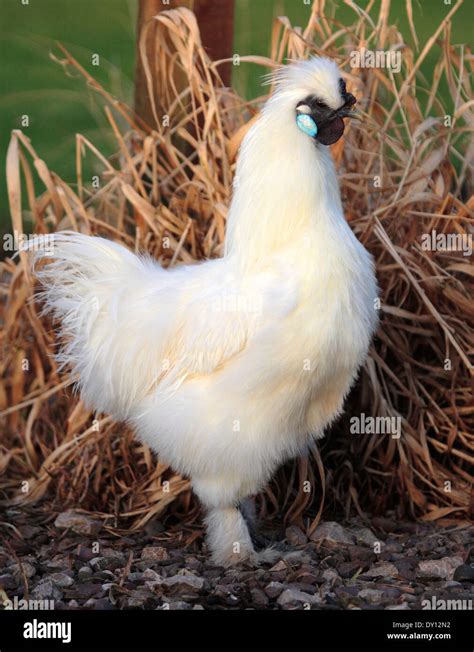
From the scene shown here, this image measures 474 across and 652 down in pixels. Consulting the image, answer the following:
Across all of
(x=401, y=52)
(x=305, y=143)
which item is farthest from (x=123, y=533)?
(x=401, y=52)

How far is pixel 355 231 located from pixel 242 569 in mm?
1498

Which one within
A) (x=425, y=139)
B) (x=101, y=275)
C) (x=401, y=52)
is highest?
(x=401, y=52)

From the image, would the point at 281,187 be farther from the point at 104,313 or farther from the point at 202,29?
the point at 202,29

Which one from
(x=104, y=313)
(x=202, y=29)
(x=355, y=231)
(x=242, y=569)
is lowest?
(x=242, y=569)

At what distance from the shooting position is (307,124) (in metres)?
3.15

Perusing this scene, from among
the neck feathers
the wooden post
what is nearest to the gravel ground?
the neck feathers

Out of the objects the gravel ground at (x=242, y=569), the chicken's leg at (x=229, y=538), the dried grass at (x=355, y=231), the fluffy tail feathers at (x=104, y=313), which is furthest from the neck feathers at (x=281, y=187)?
the gravel ground at (x=242, y=569)

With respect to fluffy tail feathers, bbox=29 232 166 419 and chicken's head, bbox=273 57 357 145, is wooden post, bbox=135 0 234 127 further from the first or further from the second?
chicken's head, bbox=273 57 357 145

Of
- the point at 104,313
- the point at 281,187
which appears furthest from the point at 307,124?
the point at 104,313

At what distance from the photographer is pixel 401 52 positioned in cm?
411

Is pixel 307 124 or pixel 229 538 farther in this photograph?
pixel 229 538

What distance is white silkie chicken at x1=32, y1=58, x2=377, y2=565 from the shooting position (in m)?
3.12
